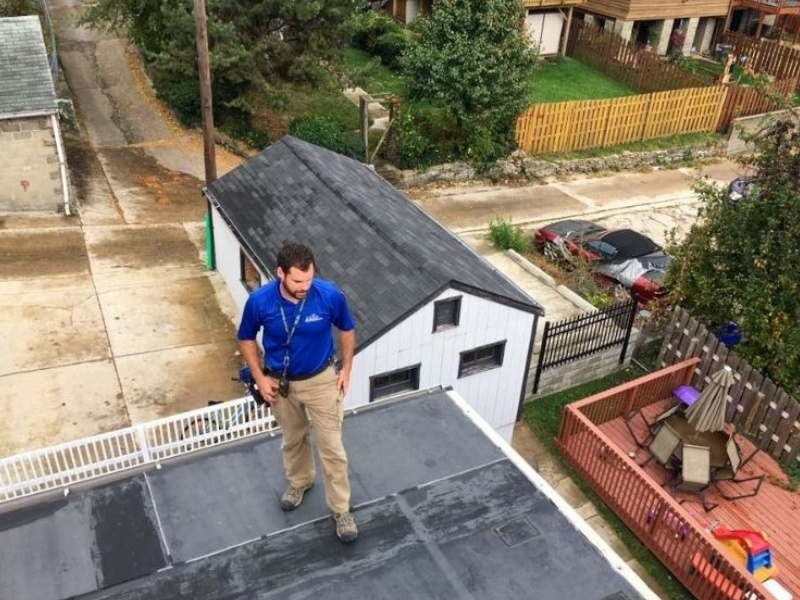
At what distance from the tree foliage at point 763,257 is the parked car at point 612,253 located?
3.06 metres

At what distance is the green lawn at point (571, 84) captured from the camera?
1051 inches

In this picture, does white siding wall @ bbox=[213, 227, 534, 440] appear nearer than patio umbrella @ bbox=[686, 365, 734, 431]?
Yes

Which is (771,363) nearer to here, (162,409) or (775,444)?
(775,444)

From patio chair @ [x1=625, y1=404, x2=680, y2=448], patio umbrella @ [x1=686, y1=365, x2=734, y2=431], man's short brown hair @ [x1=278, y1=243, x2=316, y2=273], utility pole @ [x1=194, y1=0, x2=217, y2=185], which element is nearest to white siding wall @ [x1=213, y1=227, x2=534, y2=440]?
patio chair @ [x1=625, y1=404, x2=680, y2=448]

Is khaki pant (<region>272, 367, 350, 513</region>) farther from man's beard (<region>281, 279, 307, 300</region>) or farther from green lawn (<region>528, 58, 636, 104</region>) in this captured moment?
green lawn (<region>528, 58, 636, 104</region>)

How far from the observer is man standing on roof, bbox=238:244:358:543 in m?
5.12

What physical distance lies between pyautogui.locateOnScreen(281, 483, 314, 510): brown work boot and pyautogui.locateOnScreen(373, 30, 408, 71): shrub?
23983 mm

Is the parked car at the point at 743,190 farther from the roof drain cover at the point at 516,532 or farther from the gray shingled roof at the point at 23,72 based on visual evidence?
the gray shingled roof at the point at 23,72

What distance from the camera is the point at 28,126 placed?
15859 millimetres

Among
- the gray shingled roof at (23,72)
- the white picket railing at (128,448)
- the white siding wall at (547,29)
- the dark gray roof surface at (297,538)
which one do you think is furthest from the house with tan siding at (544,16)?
the dark gray roof surface at (297,538)

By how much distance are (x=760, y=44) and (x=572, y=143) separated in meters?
14.3

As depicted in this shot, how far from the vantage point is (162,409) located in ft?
36.8

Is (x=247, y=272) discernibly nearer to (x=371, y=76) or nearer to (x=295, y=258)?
(x=295, y=258)

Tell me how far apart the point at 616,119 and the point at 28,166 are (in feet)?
Answer: 57.9
